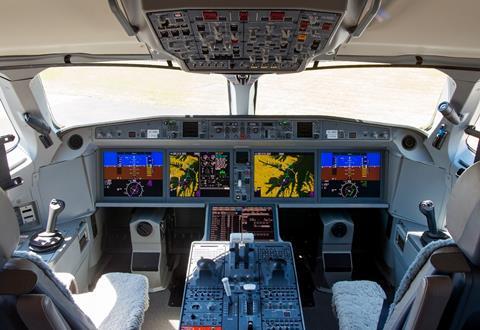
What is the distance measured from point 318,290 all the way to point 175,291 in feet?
3.86

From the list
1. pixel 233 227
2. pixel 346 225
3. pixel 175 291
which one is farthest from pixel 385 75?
pixel 175 291

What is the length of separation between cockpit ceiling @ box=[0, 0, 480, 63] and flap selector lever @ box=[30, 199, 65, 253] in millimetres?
1081

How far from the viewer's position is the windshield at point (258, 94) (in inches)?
179

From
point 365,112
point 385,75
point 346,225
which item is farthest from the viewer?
point 365,112

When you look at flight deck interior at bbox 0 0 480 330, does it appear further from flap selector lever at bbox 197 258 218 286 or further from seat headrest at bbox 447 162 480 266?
seat headrest at bbox 447 162 480 266

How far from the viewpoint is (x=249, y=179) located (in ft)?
13.1

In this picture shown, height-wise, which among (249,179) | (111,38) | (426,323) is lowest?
(249,179)

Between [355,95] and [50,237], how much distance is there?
4.33 meters

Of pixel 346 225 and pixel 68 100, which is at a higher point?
pixel 68 100

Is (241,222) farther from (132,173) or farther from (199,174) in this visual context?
(132,173)

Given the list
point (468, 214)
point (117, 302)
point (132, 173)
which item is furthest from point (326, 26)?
point (132, 173)

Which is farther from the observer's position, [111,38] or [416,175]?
[416,175]

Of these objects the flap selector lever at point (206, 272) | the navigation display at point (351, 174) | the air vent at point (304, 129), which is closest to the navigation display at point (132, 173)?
the flap selector lever at point (206, 272)

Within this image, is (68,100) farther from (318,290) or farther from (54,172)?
(318,290)
